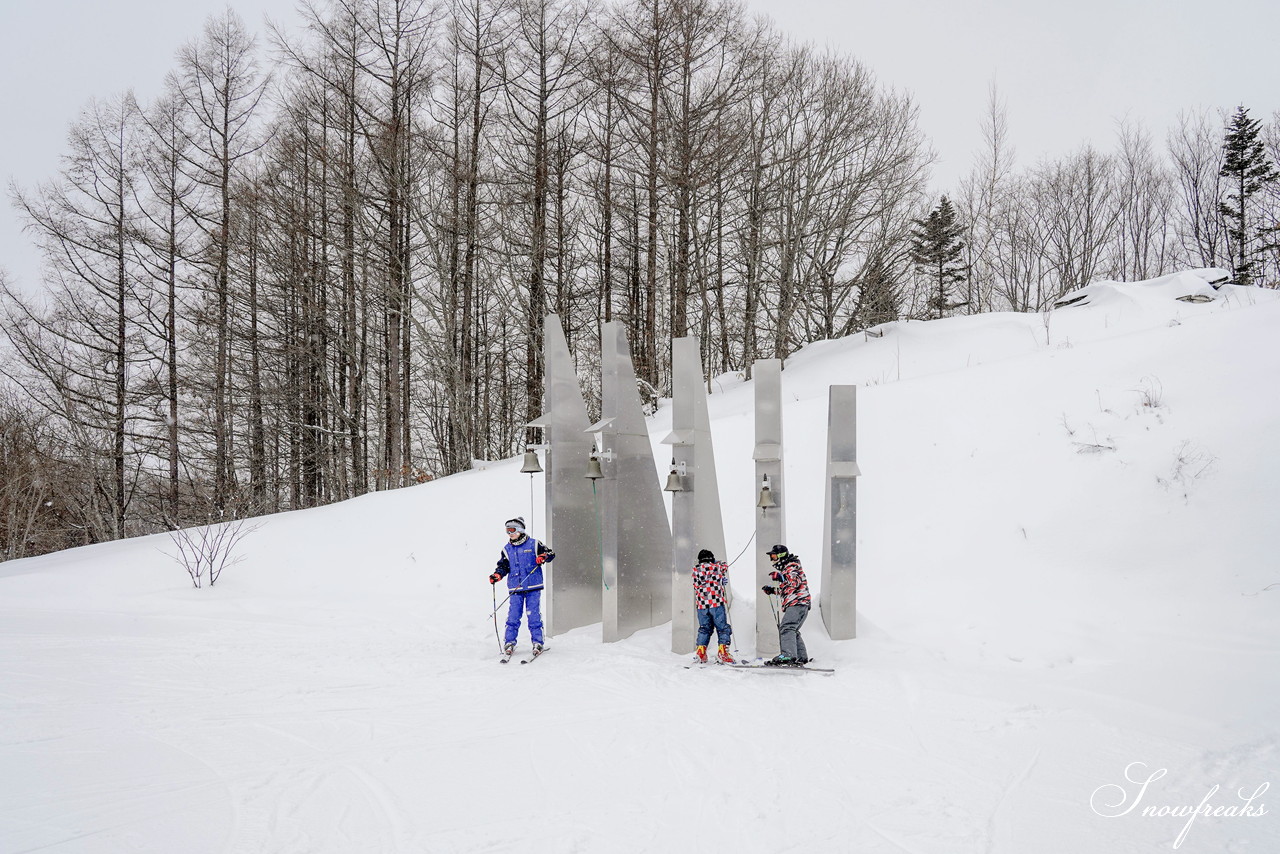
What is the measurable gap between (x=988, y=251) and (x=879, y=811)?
30.9 m

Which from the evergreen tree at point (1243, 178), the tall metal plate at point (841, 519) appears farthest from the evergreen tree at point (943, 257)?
the tall metal plate at point (841, 519)

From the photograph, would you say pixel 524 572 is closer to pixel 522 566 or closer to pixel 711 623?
pixel 522 566

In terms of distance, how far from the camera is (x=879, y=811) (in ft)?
13.6

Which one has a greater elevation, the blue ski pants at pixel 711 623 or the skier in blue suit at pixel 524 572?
the skier in blue suit at pixel 524 572

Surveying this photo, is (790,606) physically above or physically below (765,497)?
below

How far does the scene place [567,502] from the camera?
8953mm

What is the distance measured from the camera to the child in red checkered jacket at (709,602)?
7281mm

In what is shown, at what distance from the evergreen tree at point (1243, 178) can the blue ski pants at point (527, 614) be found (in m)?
31.7

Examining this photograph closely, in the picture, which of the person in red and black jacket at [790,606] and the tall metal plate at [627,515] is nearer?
the person in red and black jacket at [790,606]

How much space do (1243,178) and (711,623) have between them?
1332 inches

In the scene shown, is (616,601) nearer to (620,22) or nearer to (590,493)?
(590,493)

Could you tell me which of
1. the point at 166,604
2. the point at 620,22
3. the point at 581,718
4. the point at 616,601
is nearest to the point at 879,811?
the point at 581,718

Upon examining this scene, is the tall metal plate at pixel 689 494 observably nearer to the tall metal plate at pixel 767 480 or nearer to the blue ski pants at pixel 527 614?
the tall metal plate at pixel 767 480

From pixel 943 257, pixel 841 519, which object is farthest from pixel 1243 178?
pixel 841 519
